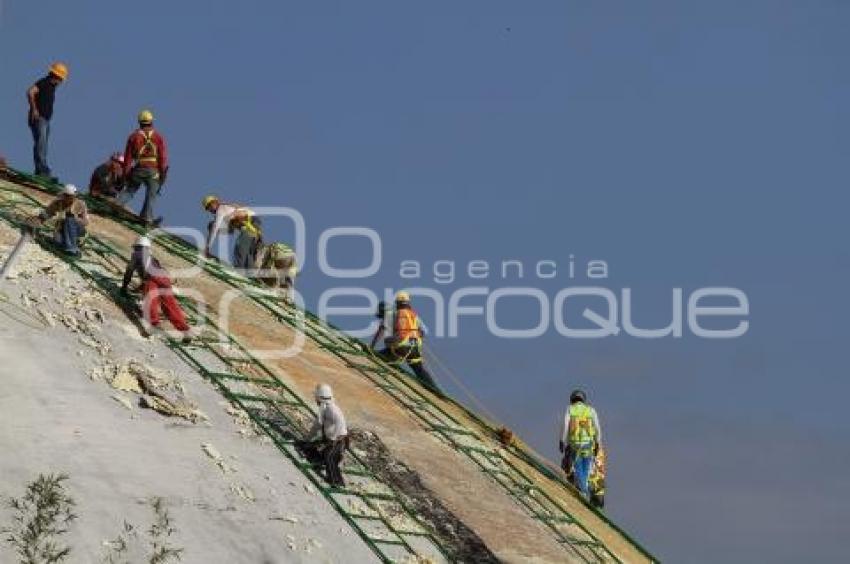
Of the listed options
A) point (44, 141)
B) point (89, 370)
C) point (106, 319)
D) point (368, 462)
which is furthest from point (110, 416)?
point (44, 141)

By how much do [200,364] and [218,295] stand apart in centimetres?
452

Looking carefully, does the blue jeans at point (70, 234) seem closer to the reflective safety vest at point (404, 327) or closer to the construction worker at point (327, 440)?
the construction worker at point (327, 440)

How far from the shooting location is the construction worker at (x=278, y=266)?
29094 millimetres

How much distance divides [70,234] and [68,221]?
24 cm

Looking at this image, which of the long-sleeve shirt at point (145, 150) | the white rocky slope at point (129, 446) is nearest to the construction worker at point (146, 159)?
the long-sleeve shirt at point (145, 150)

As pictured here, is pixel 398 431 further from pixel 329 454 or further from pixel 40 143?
pixel 40 143

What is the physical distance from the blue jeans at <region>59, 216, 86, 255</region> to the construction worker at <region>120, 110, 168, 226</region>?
3.99 m

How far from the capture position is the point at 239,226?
1137 inches

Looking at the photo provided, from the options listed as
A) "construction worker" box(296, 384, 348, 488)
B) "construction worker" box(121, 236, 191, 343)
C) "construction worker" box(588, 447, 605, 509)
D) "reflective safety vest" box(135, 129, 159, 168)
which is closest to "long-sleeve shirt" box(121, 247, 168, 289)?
"construction worker" box(121, 236, 191, 343)

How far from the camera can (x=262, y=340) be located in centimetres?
2491

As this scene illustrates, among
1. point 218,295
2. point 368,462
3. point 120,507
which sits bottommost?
point 120,507

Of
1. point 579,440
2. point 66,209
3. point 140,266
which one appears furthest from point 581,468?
point 66,209

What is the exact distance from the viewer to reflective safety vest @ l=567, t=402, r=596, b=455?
1059 inches

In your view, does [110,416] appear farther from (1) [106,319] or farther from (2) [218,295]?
(2) [218,295]
